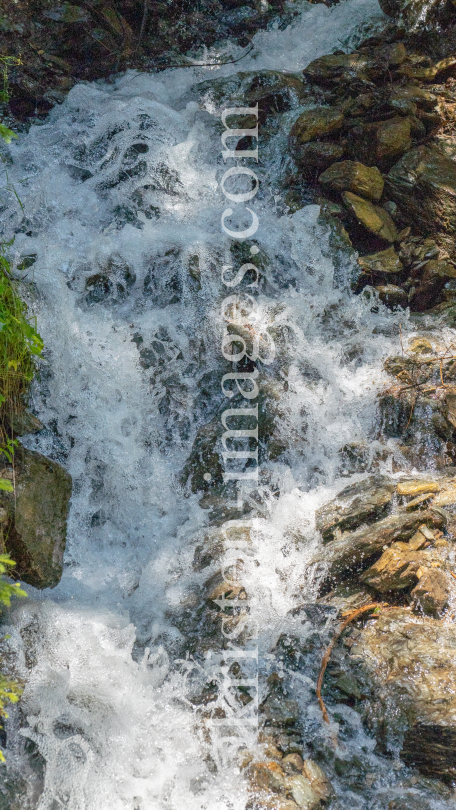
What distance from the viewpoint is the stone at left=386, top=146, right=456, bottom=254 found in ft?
18.8

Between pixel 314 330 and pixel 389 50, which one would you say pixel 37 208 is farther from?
pixel 389 50

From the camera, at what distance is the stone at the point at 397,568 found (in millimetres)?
3445

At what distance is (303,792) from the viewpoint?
267cm

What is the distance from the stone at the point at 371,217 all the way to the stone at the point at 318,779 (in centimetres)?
458

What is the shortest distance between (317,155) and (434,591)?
4494 millimetres

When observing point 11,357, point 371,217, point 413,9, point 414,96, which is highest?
point 413,9

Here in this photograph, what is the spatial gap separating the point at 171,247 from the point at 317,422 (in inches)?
79.6

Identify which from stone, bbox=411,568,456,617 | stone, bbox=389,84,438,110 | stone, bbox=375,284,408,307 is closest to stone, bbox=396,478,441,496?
stone, bbox=411,568,456,617

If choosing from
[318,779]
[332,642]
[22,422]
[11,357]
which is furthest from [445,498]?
[11,357]

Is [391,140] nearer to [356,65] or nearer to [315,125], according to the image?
[315,125]

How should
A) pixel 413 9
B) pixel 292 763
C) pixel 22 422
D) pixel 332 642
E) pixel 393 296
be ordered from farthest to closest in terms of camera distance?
1. pixel 413 9
2. pixel 393 296
3. pixel 22 422
4. pixel 332 642
5. pixel 292 763

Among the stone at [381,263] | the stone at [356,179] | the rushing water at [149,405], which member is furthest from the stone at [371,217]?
the rushing water at [149,405]

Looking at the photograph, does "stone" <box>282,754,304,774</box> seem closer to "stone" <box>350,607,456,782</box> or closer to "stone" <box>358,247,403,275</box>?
"stone" <box>350,607,456,782</box>

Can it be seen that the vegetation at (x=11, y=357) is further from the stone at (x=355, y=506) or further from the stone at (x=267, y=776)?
the stone at (x=355, y=506)
